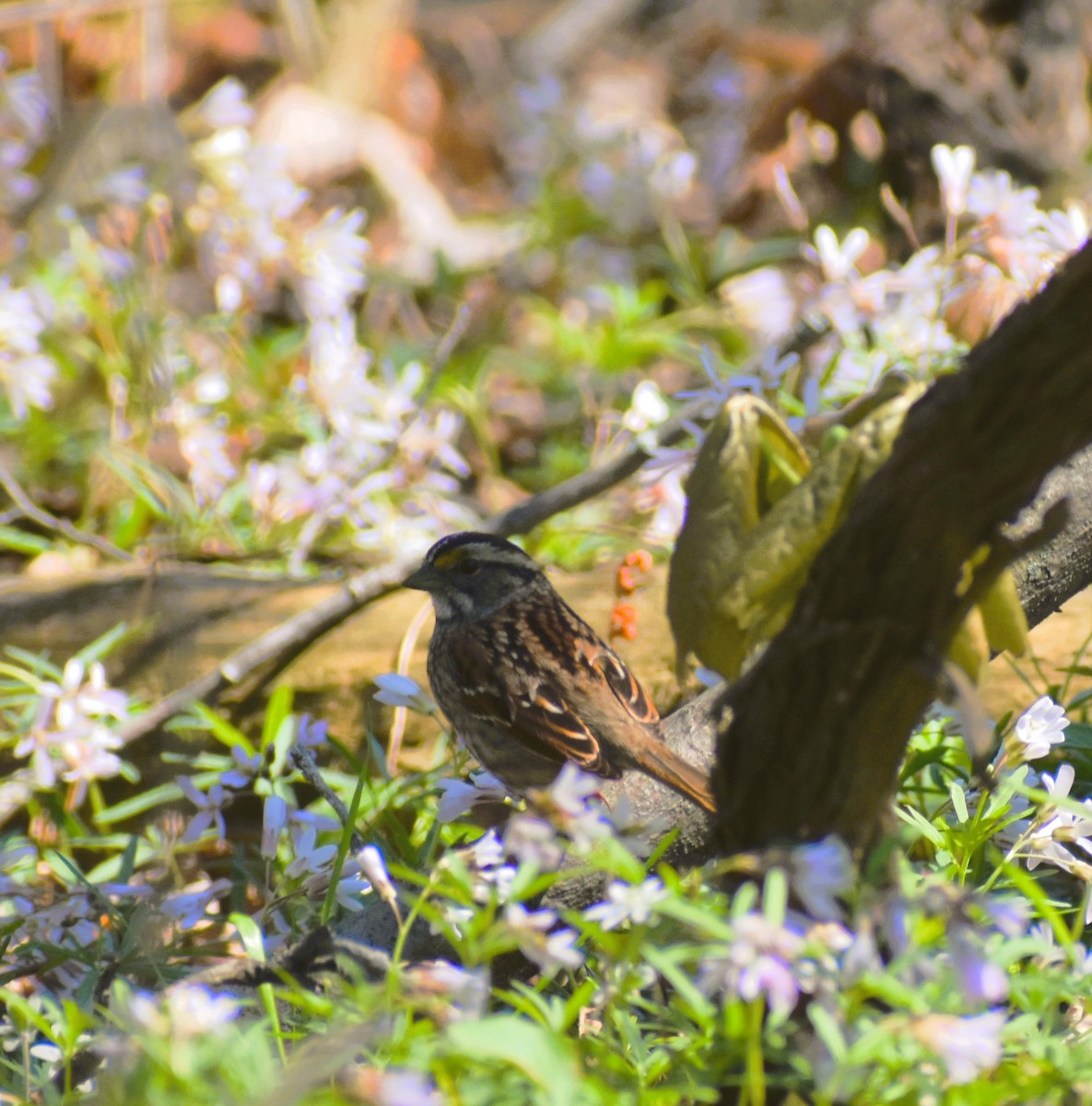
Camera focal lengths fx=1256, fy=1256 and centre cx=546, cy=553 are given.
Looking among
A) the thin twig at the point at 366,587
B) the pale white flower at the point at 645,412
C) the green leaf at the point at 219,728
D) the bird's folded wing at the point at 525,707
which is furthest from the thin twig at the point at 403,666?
the pale white flower at the point at 645,412

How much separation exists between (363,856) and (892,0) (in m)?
4.81

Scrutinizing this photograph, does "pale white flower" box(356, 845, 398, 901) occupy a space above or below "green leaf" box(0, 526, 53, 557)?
above

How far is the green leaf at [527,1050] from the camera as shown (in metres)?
1.33

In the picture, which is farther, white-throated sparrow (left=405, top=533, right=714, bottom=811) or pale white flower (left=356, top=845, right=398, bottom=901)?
white-throated sparrow (left=405, top=533, right=714, bottom=811)

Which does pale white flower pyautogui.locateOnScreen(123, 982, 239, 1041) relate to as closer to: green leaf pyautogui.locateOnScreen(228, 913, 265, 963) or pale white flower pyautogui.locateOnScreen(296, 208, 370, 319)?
green leaf pyautogui.locateOnScreen(228, 913, 265, 963)

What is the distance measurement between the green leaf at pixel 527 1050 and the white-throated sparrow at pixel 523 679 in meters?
1.11

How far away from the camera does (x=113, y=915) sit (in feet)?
8.19

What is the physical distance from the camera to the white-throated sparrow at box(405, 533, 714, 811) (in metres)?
2.72

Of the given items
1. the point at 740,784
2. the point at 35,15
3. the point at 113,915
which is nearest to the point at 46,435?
the point at 35,15

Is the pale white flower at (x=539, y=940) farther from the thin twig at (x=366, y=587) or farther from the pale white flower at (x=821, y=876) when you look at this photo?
the thin twig at (x=366, y=587)

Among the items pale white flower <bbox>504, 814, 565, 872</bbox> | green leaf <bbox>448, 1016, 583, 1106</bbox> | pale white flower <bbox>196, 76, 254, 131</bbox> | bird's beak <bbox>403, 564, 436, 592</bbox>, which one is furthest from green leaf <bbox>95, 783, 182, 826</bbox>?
pale white flower <bbox>196, 76, 254, 131</bbox>

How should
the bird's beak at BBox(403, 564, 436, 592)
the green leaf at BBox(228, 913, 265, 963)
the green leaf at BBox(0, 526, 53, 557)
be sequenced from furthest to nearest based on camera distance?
the green leaf at BBox(0, 526, 53, 557) → the bird's beak at BBox(403, 564, 436, 592) → the green leaf at BBox(228, 913, 265, 963)

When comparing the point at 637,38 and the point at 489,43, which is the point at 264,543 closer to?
the point at 489,43

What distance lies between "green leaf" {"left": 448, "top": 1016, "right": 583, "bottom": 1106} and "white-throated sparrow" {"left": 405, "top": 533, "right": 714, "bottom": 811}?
1110 millimetres
